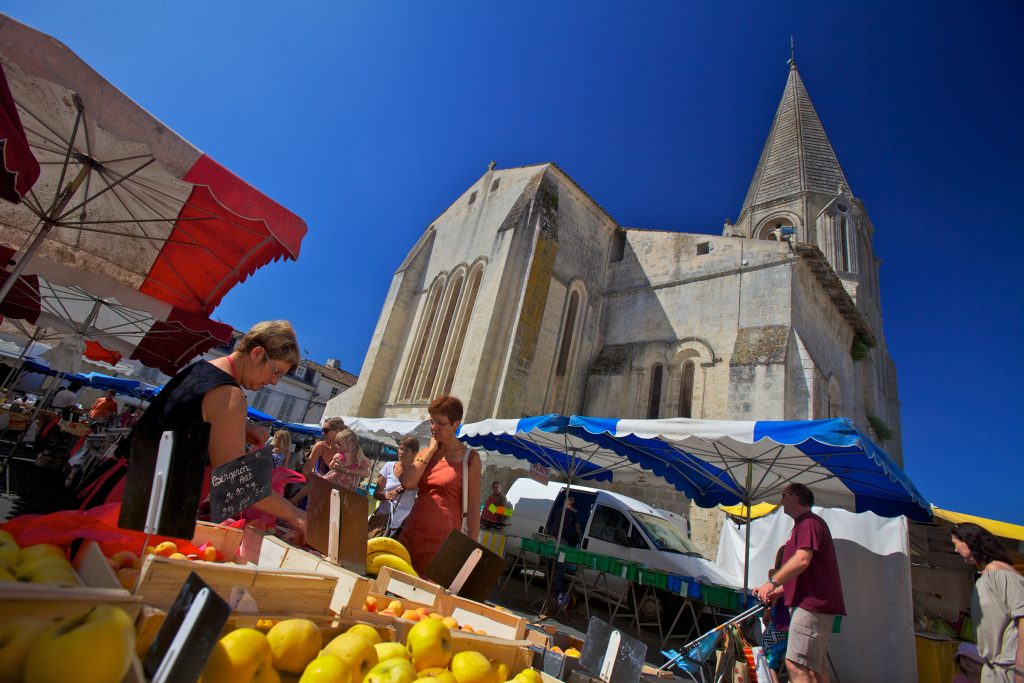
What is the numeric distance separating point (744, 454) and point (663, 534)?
298 cm

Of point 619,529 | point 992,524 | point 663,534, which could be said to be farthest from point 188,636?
point 992,524

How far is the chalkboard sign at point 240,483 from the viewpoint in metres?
1.71

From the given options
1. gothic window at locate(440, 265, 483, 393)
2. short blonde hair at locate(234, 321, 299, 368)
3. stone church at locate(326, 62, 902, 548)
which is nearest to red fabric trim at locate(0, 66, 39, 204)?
short blonde hair at locate(234, 321, 299, 368)

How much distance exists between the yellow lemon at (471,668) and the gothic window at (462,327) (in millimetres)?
12428

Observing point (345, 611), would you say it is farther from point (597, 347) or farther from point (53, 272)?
A: point (597, 347)

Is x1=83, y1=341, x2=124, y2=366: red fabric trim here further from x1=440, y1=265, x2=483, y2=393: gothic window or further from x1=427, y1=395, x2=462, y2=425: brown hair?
x1=427, y1=395, x2=462, y2=425: brown hair

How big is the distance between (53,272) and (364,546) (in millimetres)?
5457

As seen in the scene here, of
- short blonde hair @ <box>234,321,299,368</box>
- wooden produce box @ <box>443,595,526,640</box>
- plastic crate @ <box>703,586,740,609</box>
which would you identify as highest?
short blonde hair @ <box>234,321,299,368</box>

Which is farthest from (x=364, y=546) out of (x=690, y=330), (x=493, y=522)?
(x=690, y=330)

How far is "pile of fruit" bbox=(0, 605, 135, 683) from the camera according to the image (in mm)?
811

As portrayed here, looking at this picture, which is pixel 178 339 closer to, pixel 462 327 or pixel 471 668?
pixel 471 668

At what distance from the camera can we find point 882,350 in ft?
82.4

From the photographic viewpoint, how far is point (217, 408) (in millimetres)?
1938

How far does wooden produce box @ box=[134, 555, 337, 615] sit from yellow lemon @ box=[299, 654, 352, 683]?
25 centimetres
